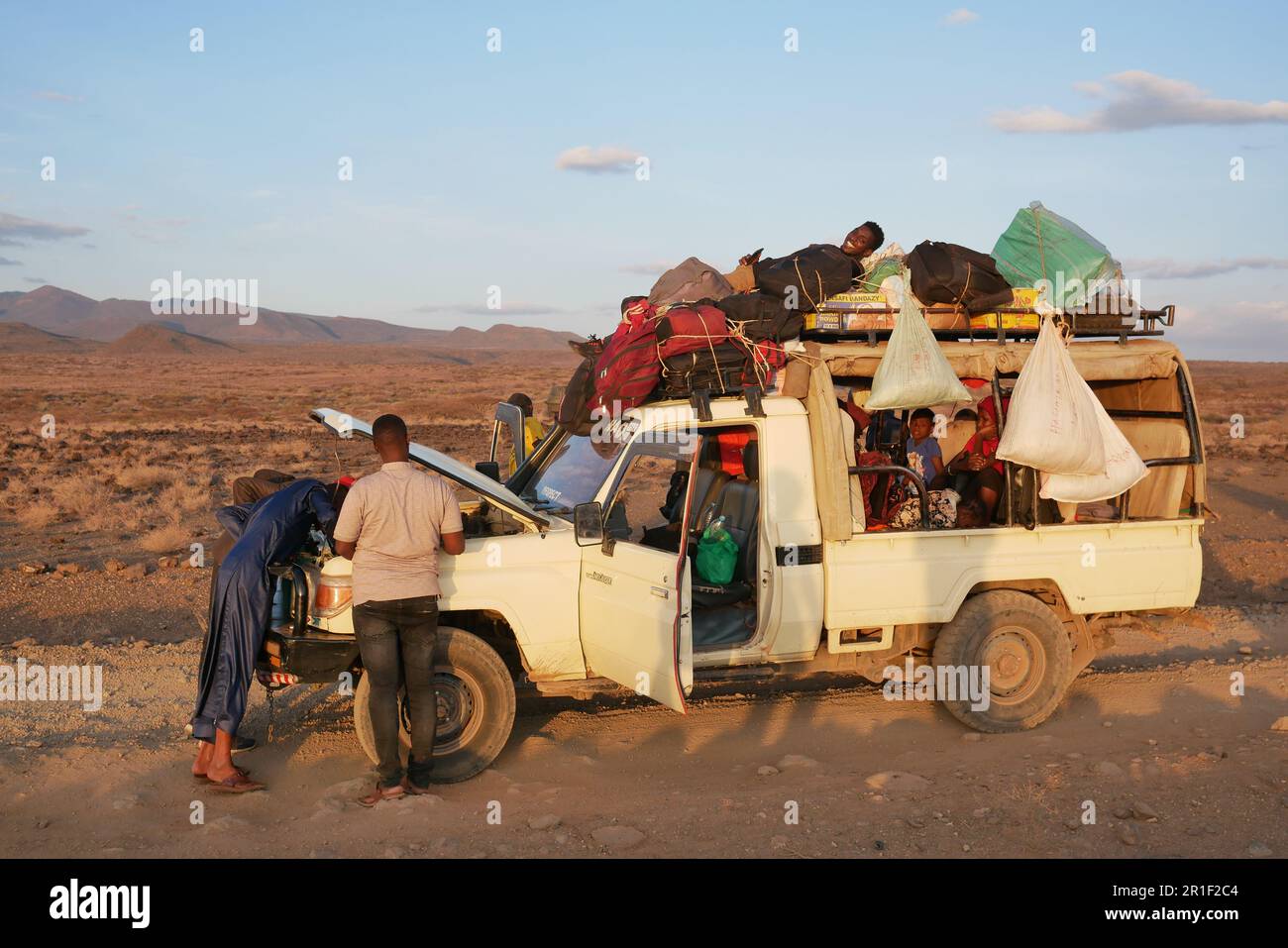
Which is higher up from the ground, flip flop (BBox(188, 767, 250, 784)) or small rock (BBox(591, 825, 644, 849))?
flip flop (BBox(188, 767, 250, 784))

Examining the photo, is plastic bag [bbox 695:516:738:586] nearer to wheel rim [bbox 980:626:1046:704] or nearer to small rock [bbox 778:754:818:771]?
small rock [bbox 778:754:818:771]

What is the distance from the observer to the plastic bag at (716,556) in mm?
6551

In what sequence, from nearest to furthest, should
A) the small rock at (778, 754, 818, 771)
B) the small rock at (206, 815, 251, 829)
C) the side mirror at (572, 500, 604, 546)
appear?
the small rock at (206, 815, 251, 829)
the side mirror at (572, 500, 604, 546)
the small rock at (778, 754, 818, 771)

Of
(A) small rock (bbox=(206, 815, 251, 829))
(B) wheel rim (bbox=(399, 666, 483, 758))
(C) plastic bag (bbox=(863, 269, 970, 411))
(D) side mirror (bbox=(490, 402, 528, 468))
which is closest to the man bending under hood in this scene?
(A) small rock (bbox=(206, 815, 251, 829))

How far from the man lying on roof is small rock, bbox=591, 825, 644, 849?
3645 millimetres

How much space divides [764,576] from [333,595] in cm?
243

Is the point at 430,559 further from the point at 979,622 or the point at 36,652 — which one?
the point at 36,652

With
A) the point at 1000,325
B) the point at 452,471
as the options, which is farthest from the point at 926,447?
the point at 452,471

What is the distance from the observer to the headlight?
5.84 metres

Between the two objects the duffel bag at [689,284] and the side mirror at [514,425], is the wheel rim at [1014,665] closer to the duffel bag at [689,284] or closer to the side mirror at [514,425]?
the duffel bag at [689,284]

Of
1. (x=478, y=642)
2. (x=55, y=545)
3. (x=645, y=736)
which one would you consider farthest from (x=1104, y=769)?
(x=55, y=545)

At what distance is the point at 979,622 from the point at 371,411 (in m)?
39.0

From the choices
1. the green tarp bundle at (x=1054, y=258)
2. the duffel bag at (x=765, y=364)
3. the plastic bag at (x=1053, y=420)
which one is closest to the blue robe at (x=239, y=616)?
the duffel bag at (x=765, y=364)

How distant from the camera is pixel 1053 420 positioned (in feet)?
20.7
